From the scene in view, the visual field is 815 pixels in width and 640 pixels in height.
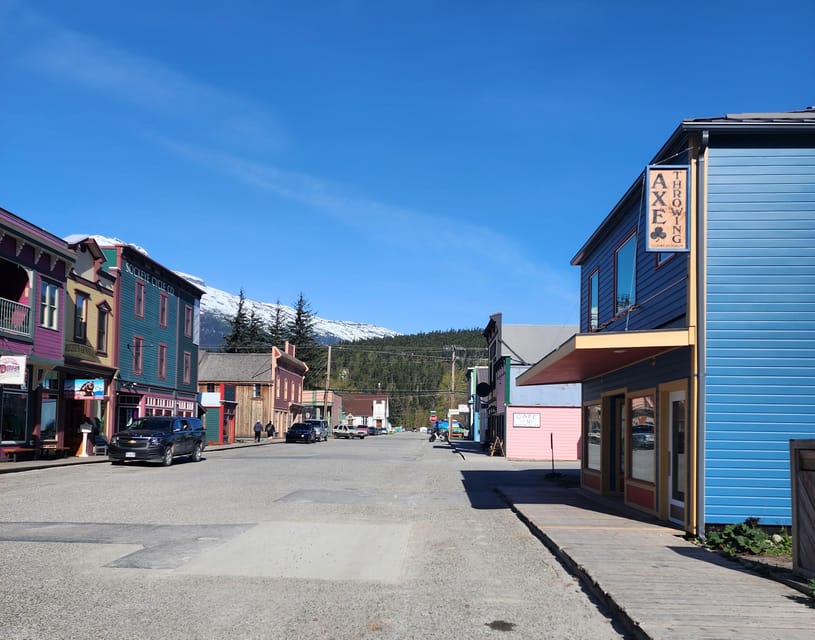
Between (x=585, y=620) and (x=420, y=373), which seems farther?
(x=420, y=373)

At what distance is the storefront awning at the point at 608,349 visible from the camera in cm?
1282

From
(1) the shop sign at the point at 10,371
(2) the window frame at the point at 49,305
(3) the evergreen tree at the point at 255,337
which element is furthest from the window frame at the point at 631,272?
(3) the evergreen tree at the point at 255,337

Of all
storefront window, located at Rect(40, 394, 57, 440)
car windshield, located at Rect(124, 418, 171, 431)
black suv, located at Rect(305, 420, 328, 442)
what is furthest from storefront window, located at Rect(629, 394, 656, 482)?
black suv, located at Rect(305, 420, 328, 442)

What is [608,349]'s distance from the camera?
1362 centimetres

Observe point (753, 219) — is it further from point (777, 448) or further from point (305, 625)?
point (305, 625)

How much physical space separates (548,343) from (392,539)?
34.1 m

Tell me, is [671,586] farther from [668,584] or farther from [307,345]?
[307,345]

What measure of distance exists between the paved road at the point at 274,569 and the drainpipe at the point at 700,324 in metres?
2.88

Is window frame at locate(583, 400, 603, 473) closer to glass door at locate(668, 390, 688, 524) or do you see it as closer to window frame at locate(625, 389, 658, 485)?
window frame at locate(625, 389, 658, 485)

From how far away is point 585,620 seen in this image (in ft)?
24.5

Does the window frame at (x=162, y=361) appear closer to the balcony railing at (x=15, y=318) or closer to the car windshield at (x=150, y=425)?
the car windshield at (x=150, y=425)

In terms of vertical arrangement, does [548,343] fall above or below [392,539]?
above

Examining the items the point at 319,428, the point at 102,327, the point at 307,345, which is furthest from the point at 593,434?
the point at 307,345

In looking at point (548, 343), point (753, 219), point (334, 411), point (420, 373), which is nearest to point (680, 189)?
point (753, 219)
